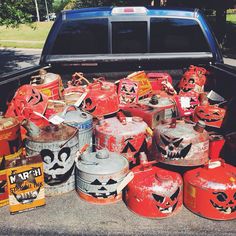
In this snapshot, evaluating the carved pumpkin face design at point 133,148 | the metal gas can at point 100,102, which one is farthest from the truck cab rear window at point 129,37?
the carved pumpkin face design at point 133,148

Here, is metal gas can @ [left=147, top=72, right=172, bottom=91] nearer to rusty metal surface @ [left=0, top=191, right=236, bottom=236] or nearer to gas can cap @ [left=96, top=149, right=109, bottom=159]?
gas can cap @ [left=96, top=149, right=109, bottom=159]

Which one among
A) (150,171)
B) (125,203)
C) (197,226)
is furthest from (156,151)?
(197,226)

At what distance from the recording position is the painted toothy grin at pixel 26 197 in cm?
349

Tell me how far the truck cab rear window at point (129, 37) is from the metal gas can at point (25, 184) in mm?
2460

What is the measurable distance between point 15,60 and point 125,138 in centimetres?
1626

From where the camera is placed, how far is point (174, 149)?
3529 mm

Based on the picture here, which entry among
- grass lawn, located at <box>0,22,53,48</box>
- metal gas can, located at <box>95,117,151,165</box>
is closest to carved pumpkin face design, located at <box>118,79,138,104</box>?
metal gas can, located at <box>95,117,151,165</box>

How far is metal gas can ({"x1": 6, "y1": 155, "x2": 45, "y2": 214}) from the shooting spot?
3.47m

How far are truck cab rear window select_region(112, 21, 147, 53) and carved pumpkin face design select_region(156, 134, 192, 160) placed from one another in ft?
7.25

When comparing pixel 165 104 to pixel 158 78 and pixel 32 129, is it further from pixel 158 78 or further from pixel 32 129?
pixel 32 129

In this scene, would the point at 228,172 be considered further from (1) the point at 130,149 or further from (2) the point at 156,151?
(1) the point at 130,149

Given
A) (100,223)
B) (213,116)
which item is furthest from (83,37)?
(100,223)

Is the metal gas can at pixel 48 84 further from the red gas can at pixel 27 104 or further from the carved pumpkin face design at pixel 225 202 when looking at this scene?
the carved pumpkin face design at pixel 225 202

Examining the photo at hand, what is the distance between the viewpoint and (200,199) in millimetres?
3408
